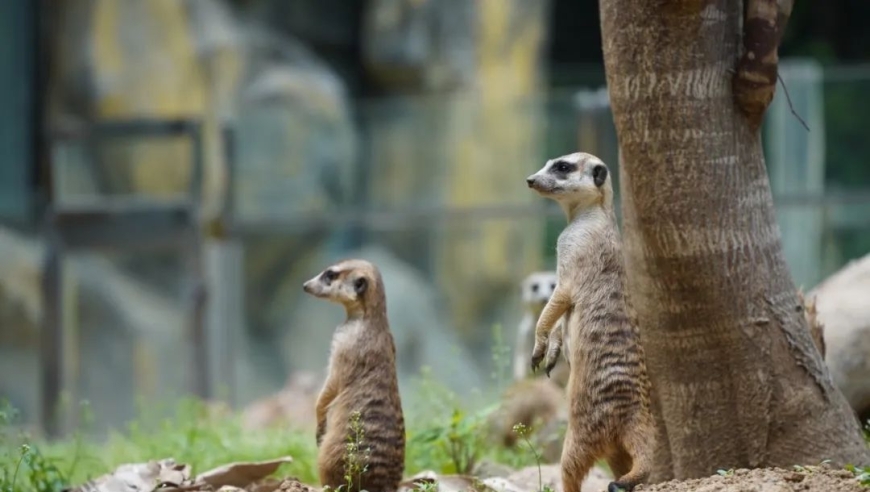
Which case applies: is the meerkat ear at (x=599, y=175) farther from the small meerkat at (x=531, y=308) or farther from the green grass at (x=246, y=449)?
the small meerkat at (x=531, y=308)

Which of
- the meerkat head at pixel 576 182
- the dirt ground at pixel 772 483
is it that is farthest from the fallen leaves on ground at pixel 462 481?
the meerkat head at pixel 576 182

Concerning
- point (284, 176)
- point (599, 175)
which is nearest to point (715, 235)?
point (599, 175)

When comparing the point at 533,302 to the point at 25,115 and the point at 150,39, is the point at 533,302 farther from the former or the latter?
the point at 25,115

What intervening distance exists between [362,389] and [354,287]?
15.6 inches

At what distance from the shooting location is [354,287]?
4.12 metres

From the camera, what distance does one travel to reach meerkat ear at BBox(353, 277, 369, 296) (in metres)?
4.11

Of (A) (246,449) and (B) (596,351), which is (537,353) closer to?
(B) (596,351)

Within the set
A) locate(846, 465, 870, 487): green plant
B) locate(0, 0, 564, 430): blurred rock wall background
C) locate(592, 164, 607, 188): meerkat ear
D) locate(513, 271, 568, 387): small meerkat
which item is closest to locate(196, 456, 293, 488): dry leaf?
locate(592, 164, 607, 188): meerkat ear

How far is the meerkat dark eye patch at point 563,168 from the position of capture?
369 centimetres

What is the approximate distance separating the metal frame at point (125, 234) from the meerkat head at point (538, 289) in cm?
277

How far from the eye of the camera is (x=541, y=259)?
30.6ft

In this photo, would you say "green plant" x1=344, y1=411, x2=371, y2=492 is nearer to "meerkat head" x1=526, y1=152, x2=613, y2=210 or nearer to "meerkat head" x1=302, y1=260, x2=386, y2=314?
"meerkat head" x1=302, y1=260, x2=386, y2=314

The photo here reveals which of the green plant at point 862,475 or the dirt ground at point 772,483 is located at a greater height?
the green plant at point 862,475

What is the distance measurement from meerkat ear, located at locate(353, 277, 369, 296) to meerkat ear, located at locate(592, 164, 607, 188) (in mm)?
896
